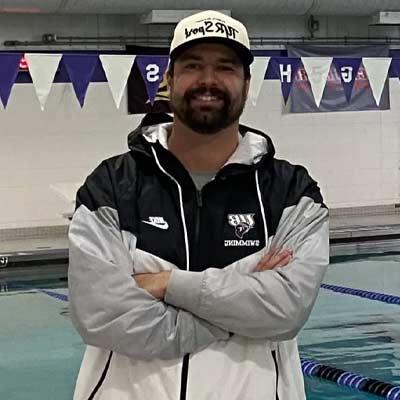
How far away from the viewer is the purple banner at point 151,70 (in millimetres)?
8883

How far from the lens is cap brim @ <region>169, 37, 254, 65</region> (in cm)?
204

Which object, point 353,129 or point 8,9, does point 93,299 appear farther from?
point 353,129

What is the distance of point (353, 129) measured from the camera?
12305 millimetres

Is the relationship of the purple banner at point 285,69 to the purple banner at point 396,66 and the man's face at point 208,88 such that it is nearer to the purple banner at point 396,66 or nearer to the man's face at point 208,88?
the purple banner at point 396,66

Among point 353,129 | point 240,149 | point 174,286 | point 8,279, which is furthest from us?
point 353,129

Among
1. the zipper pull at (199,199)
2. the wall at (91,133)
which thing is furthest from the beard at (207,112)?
the wall at (91,133)

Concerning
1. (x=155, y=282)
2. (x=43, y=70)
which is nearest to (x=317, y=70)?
(x=43, y=70)

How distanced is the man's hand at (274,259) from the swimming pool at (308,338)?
2.95m

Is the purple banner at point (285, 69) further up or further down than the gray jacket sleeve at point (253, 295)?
further up

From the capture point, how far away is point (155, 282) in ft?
6.56

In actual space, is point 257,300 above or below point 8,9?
below

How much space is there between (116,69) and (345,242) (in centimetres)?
339

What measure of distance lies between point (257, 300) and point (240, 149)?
0.35m

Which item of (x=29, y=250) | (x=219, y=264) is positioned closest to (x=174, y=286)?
(x=219, y=264)
